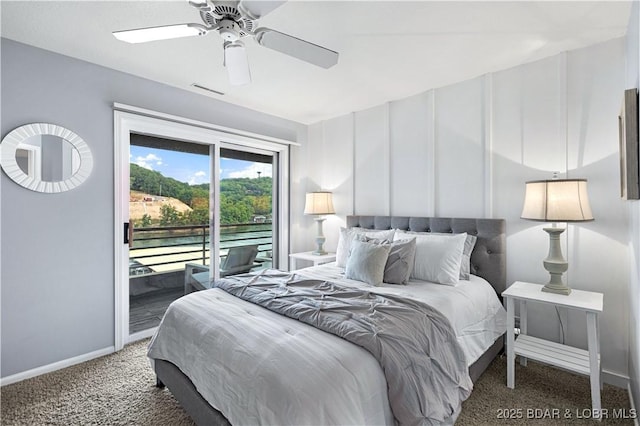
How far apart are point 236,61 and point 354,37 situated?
90 cm

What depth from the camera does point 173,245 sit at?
329 cm

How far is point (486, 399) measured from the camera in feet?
6.71

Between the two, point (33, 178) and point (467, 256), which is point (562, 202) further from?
point (33, 178)

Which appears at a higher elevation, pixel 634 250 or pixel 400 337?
pixel 634 250

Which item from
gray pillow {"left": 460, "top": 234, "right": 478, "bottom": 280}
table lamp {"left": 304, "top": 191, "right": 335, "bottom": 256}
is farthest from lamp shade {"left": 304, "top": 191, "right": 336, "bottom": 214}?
gray pillow {"left": 460, "top": 234, "right": 478, "bottom": 280}

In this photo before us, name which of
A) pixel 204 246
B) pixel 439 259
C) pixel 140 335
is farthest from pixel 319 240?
pixel 140 335

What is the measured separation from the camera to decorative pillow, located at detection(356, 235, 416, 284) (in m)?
2.49

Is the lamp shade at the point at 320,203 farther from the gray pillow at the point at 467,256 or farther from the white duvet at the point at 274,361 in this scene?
the white duvet at the point at 274,361

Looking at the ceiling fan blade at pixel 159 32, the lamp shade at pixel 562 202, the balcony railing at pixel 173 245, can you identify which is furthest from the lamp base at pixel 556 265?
the balcony railing at pixel 173 245

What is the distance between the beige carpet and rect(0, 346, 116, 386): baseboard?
56 mm

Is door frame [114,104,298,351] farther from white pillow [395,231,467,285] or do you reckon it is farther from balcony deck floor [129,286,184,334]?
white pillow [395,231,467,285]

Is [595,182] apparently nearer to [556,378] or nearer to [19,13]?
[556,378]

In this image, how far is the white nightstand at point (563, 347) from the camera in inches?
74.1

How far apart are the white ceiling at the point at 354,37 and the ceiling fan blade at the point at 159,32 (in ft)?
1.19
